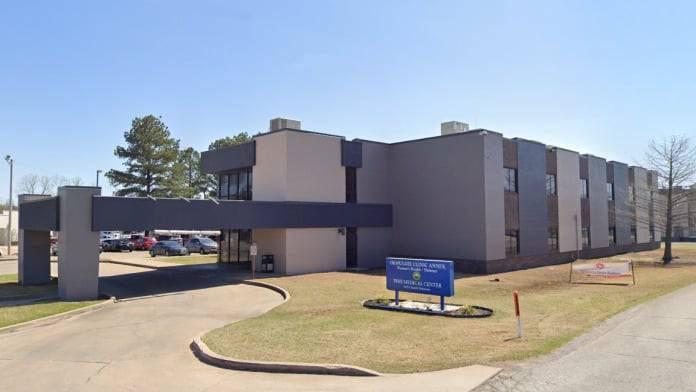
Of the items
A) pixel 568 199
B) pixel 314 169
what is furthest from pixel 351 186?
Answer: pixel 568 199

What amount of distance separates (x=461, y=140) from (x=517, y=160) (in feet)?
16.0

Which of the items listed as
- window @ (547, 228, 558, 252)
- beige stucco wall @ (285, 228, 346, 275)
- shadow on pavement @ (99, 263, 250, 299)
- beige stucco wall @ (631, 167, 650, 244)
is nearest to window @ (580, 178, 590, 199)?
window @ (547, 228, 558, 252)

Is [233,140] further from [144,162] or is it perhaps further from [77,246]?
[77,246]

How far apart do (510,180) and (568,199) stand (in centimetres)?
898

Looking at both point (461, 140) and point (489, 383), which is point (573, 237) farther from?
point (489, 383)

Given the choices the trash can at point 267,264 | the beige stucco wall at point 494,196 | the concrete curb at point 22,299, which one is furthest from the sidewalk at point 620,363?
the concrete curb at point 22,299

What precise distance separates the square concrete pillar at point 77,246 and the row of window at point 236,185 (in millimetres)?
12266

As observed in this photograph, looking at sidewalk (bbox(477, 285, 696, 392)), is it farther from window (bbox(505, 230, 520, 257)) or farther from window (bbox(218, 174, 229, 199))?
window (bbox(218, 174, 229, 199))

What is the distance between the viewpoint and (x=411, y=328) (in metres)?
12.9

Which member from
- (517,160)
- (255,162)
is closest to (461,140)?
(517,160)

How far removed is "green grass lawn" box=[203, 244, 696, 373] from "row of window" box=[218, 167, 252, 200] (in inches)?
454

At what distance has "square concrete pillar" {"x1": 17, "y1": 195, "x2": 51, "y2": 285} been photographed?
25.5m

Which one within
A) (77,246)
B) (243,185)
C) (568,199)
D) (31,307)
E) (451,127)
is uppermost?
(451,127)

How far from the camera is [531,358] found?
9750 millimetres
